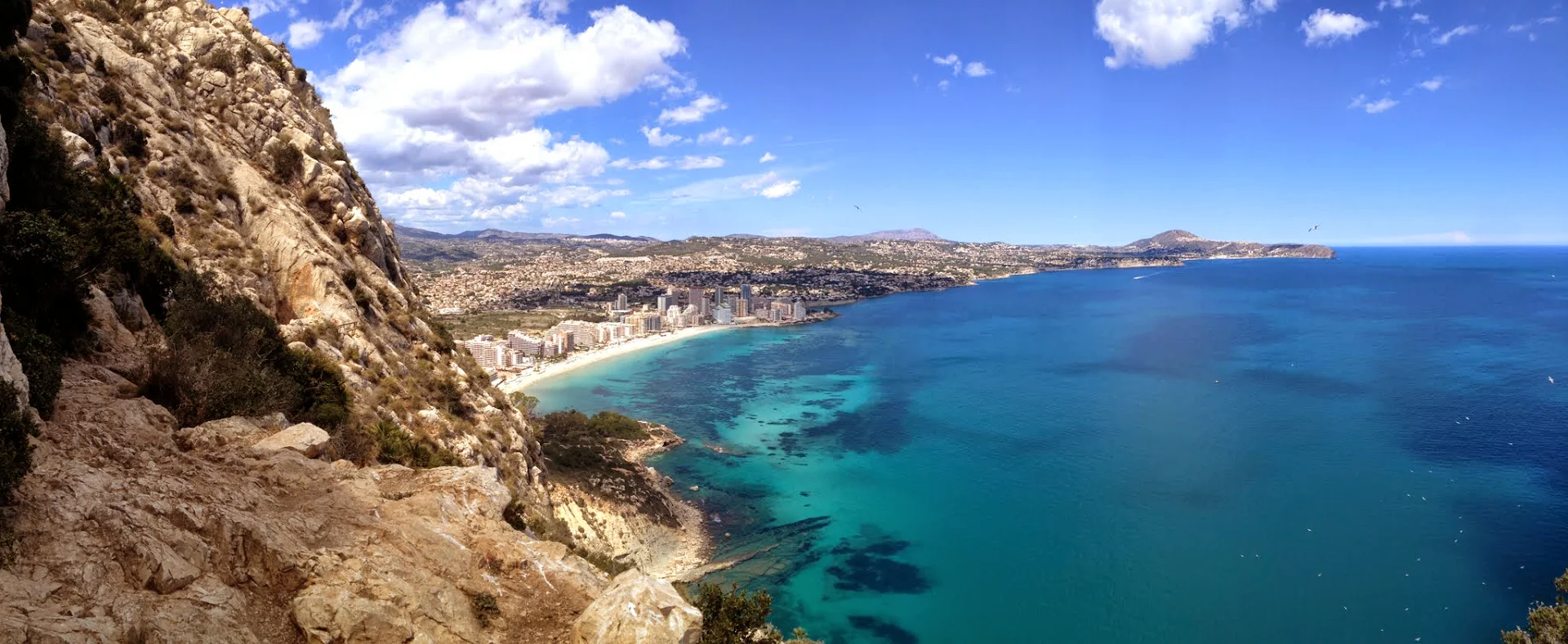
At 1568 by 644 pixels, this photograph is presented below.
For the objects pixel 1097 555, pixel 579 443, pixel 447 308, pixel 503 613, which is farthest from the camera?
pixel 447 308

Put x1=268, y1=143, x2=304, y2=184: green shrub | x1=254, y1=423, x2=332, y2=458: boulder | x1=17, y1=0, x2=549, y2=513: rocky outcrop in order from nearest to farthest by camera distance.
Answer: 1. x1=254, y1=423, x2=332, y2=458: boulder
2. x1=17, y1=0, x2=549, y2=513: rocky outcrop
3. x1=268, y1=143, x2=304, y2=184: green shrub

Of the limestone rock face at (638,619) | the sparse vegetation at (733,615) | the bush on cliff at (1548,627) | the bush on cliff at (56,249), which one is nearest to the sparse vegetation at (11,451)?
the bush on cliff at (56,249)

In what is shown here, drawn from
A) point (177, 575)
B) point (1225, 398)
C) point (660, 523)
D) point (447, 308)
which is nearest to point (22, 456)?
point (177, 575)

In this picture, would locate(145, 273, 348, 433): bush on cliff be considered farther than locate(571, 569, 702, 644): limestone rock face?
Yes

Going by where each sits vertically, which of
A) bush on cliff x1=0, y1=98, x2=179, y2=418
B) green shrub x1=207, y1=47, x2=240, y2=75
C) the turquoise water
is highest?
green shrub x1=207, y1=47, x2=240, y2=75

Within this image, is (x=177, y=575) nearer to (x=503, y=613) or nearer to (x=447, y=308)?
(x=503, y=613)

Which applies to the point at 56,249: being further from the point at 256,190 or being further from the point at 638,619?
the point at 256,190

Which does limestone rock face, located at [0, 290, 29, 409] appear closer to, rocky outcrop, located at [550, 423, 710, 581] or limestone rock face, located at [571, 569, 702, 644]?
limestone rock face, located at [571, 569, 702, 644]

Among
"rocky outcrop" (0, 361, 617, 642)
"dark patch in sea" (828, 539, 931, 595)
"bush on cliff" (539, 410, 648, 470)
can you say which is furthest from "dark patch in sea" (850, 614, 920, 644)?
"rocky outcrop" (0, 361, 617, 642)
